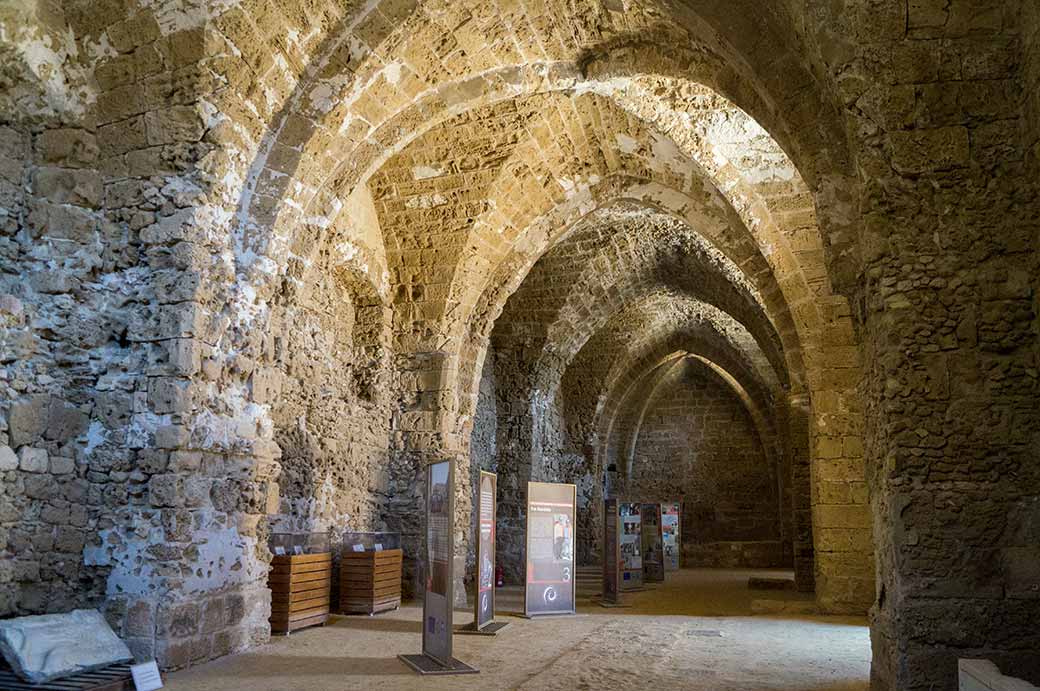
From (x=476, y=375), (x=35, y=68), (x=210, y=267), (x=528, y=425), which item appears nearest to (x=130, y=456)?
(x=210, y=267)

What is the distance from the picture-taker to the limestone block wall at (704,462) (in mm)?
20312

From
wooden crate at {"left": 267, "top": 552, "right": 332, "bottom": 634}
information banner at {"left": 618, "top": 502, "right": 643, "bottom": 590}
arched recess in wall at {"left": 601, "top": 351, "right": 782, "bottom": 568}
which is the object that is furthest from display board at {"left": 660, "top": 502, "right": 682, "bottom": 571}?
wooden crate at {"left": 267, "top": 552, "right": 332, "bottom": 634}

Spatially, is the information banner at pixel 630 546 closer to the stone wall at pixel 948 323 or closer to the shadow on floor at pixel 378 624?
the shadow on floor at pixel 378 624

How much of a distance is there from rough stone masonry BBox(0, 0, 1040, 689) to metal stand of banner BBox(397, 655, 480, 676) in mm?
1151

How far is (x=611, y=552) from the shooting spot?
9.24m

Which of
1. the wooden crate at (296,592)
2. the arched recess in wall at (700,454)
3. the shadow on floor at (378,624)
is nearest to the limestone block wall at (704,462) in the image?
the arched recess in wall at (700,454)

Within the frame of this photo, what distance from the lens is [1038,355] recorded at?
3322 mm

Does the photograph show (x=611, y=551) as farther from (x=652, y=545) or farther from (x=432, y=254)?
(x=432, y=254)

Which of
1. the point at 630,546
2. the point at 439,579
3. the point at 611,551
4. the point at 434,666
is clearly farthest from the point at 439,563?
the point at 630,546

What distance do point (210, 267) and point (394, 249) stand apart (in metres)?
3.57

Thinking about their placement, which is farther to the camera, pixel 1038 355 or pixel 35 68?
pixel 35 68

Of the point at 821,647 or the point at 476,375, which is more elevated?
the point at 476,375

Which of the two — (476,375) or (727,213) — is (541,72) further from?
(476,375)

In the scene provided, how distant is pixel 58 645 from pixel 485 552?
3138 millimetres
